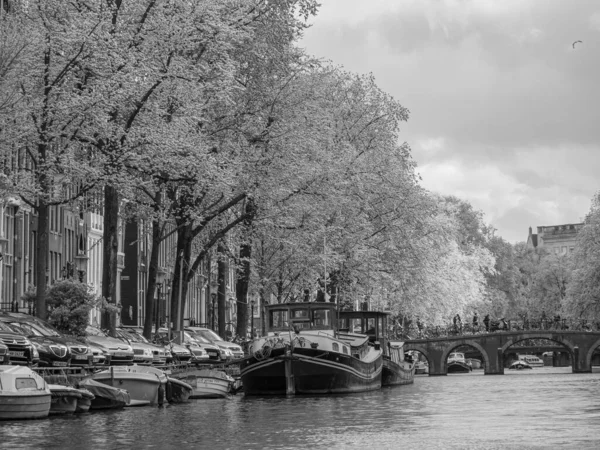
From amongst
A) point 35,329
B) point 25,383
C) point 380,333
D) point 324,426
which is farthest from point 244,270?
point 25,383

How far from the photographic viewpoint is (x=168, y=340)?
60.7m

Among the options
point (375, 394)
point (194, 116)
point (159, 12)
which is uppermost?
point (159, 12)

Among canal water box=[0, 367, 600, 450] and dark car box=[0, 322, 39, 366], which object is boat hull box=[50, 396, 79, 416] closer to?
canal water box=[0, 367, 600, 450]

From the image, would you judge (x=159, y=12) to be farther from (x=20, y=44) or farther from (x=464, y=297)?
(x=464, y=297)

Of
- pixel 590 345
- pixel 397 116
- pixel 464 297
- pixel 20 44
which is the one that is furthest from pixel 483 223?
pixel 20 44

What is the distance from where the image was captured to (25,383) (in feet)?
117

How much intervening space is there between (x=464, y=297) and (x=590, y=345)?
47.4 ft

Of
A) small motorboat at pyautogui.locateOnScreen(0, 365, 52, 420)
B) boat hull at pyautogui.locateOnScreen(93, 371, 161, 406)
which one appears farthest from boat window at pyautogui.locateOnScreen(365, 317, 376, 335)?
small motorboat at pyautogui.locateOnScreen(0, 365, 52, 420)

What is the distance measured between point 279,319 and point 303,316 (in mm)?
1038

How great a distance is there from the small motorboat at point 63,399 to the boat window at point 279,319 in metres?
21.6

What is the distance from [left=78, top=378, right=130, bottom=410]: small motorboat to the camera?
41688 mm

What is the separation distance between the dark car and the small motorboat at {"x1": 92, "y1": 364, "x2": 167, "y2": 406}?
331cm

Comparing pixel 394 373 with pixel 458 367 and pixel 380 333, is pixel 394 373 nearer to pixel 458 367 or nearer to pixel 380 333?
pixel 380 333

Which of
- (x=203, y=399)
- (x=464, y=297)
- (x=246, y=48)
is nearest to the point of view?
(x=203, y=399)
